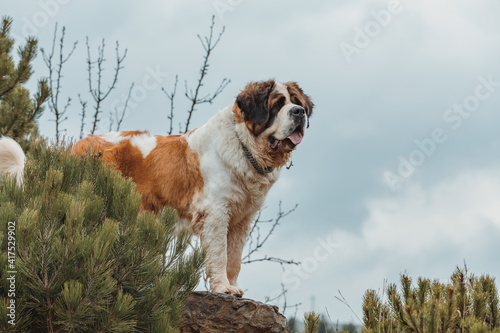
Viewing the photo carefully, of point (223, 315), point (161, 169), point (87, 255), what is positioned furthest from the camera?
point (161, 169)

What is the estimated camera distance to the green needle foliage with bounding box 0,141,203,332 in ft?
12.4

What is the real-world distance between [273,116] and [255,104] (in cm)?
22

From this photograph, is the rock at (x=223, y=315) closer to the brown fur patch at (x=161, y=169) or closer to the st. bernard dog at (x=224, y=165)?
the st. bernard dog at (x=224, y=165)

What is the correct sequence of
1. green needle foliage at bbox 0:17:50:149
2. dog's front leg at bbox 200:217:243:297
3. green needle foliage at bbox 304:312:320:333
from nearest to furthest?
green needle foliage at bbox 304:312:320:333 → dog's front leg at bbox 200:217:243:297 → green needle foliage at bbox 0:17:50:149

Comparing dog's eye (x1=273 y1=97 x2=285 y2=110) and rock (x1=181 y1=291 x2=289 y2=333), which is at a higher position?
dog's eye (x1=273 y1=97 x2=285 y2=110)

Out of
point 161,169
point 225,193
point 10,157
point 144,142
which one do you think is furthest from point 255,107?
point 10,157

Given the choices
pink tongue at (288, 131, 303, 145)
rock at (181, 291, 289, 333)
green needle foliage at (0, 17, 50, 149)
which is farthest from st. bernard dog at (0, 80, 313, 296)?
green needle foliage at (0, 17, 50, 149)

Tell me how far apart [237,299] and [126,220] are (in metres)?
1.65

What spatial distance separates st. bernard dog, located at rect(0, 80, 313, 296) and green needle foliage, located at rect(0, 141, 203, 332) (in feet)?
2.88

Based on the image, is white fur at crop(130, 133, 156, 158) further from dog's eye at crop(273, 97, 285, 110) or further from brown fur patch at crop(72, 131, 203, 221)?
dog's eye at crop(273, 97, 285, 110)

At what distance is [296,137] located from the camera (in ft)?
18.8

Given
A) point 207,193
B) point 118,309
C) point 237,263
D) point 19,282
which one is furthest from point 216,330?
point 19,282

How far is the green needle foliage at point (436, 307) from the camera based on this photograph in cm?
388

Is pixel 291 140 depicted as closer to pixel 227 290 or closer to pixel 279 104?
pixel 279 104
